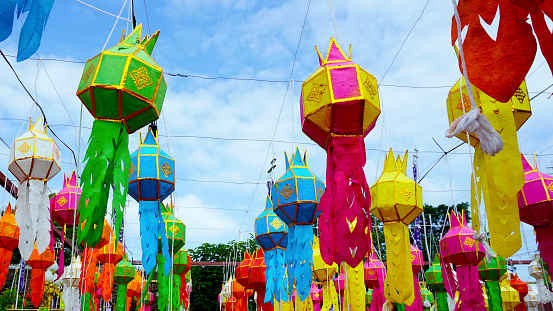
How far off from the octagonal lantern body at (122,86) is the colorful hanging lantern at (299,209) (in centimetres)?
266

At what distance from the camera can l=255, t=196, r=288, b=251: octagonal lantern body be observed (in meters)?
7.29

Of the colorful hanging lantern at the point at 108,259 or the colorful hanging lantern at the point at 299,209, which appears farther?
the colorful hanging lantern at the point at 108,259

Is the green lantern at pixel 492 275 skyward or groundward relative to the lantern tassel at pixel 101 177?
groundward

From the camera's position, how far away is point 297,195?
589cm

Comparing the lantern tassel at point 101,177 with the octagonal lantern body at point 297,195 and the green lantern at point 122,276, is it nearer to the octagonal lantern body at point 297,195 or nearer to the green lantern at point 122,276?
the octagonal lantern body at point 297,195

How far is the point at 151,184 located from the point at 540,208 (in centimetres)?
417

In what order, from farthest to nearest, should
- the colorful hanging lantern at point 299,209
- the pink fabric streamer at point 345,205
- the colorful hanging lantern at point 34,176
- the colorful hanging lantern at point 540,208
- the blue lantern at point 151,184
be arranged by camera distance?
1. the colorful hanging lantern at point 299,209
2. the blue lantern at point 151,184
3. the colorful hanging lantern at point 34,176
4. the colorful hanging lantern at point 540,208
5. the pink fabric streamer at point 345,205

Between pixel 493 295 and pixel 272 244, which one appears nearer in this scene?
pixel 272 244

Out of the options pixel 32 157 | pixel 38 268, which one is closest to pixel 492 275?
pixel 32 157

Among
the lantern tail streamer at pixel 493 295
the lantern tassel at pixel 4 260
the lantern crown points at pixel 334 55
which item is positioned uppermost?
the lantern crown points at pixel 334 55

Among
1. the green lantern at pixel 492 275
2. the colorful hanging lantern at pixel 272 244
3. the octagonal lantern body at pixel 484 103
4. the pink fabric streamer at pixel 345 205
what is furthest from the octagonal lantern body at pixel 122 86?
the green lantern at pixel 492 275

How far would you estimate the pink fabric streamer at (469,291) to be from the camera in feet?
20.7

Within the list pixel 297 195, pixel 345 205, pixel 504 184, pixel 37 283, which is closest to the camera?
pixel 504 184

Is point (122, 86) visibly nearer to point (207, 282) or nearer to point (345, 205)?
point (345, 205)
